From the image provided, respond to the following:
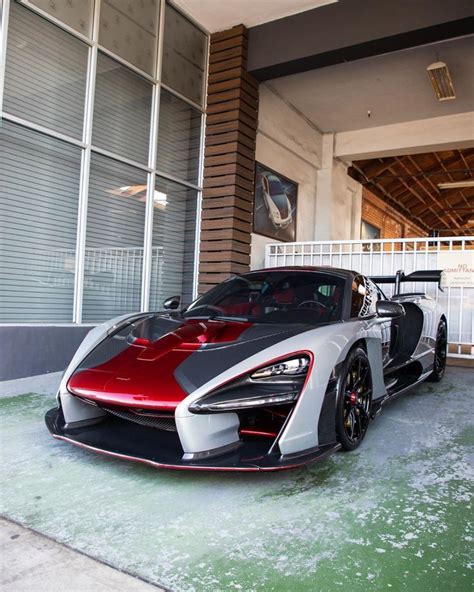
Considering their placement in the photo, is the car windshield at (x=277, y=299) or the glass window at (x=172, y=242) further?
the glass window at (x=172, y=242)

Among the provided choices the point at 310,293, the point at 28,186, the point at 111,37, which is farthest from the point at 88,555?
the point at 111,37

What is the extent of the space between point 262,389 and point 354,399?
0.71 meters

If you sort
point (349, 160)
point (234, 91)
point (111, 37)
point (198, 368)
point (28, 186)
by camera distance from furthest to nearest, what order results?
1. point (349, 160)
2. point (234, 91)
3. point (111, 37)
4. point (28, 186)
5. point (198, 368)

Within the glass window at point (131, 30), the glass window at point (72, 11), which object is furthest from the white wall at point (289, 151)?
the glass window at point (72, 11)

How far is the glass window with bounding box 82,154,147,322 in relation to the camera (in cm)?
525

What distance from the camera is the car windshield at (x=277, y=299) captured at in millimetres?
2777

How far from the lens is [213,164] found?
6.78 meters

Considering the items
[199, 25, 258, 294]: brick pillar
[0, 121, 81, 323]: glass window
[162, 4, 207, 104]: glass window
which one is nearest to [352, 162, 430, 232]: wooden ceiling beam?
[199, 25, 258, 294]: brick pillar

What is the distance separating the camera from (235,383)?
199 centimetres

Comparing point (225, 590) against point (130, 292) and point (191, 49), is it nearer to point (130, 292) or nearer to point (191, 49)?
point (130, 292)

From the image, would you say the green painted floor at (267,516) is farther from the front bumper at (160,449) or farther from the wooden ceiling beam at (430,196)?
the wooden ceiling beam at (430,196)

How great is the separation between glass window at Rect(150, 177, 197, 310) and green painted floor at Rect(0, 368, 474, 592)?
3.73 m

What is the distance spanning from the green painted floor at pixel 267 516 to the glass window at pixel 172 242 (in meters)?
3.73

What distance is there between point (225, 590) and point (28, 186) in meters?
4.26
